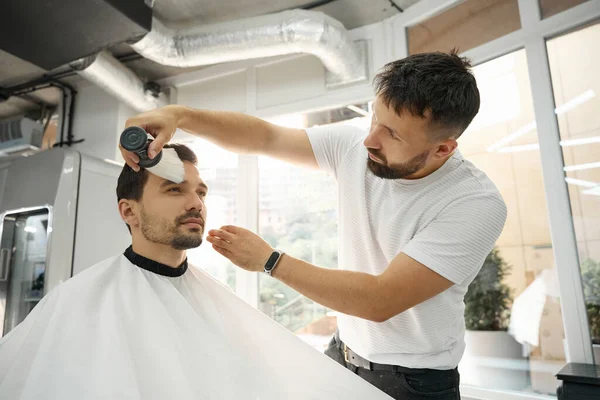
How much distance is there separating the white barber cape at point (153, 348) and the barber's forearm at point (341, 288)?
25 cm

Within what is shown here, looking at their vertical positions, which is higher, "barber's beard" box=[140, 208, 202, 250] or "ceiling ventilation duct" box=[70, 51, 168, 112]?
"ceiling ventilation duct" box=[70, 51, 168, 112]

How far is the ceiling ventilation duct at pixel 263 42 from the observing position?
264 cm

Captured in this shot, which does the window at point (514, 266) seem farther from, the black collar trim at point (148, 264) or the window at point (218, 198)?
the black collar trim at point (148, 264)

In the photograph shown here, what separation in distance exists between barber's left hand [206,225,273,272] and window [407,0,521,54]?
6.95 ft

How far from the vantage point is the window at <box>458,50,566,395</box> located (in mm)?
2404

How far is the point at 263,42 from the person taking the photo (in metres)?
2.74

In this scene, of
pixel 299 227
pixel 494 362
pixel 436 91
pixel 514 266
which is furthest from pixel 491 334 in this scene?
pixel 436 91

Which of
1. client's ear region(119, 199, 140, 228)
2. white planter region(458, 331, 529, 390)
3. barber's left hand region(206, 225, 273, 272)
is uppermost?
client's ear region(119, 199, 140, 228)

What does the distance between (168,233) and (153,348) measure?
40 cm

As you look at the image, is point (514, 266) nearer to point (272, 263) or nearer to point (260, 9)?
point (272, 263)

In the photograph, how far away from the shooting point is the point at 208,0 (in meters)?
2.82

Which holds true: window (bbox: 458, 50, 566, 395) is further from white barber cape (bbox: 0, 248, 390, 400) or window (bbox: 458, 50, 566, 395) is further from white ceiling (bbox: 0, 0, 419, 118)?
white barber cape (bbox: 0, 248, 390, 400)

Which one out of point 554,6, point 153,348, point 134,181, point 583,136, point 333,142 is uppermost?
point 554,6

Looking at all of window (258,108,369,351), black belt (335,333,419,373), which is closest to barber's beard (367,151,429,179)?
black belt (335,333,419,373)
